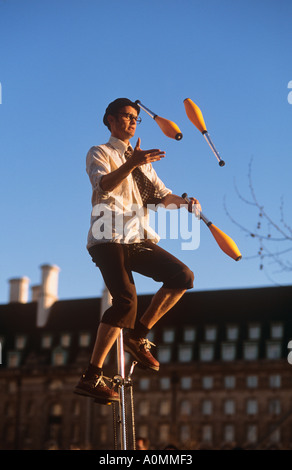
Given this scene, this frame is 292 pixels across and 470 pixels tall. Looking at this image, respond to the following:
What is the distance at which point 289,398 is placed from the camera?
2347 inches

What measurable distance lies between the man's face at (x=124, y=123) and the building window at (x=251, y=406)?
186ft

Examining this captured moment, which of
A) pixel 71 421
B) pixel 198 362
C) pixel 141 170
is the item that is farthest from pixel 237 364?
pixel 141 170

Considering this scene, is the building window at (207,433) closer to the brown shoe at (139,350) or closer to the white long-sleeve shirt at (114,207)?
the brown shoe at (139,350)

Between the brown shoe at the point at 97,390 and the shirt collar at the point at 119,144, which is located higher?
the shirt collar at the point at 119,144

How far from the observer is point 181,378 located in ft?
205

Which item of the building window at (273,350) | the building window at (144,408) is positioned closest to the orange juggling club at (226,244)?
the building window at (273,350)

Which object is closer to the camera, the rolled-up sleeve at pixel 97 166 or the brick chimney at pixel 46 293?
the rolled-up sleeve at pixel 97 166

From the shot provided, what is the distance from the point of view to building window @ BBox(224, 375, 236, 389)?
61.4 metres

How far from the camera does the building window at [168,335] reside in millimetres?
63066

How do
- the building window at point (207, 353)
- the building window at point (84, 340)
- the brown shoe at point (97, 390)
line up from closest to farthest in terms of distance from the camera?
1. the brown shoe at point (97, 390)
2. the building window at point (207, 353)
3. the building window at point (84, 340)

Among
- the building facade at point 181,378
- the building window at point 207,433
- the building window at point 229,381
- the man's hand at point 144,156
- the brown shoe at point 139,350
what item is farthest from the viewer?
→ the building window at point 229,381

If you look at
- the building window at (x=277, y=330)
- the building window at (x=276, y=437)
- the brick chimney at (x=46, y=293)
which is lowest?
the building window at (x=276, y=437)

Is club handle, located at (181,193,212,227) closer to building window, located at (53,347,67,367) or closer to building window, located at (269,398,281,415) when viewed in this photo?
building window, located at (269,398,281,415)

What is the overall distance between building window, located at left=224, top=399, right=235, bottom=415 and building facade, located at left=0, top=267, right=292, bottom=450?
0.07m
